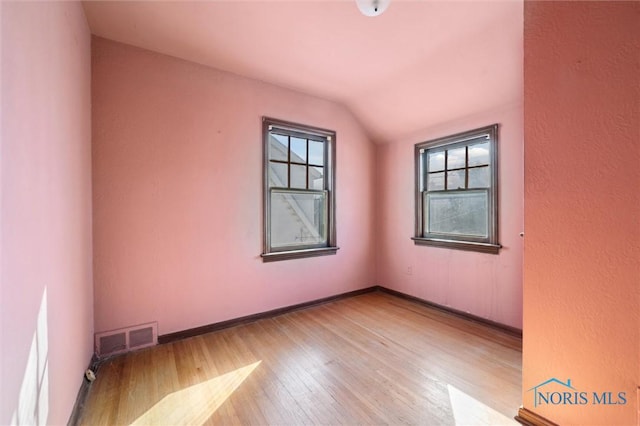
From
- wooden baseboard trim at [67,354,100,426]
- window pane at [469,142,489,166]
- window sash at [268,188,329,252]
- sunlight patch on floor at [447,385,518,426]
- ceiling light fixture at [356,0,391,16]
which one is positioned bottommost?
sunlight patch on floor at [447,385,518,426]

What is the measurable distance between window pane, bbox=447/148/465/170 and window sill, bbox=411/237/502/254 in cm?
87

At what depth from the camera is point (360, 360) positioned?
214 cm

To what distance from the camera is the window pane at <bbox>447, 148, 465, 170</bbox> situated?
3.10 meters

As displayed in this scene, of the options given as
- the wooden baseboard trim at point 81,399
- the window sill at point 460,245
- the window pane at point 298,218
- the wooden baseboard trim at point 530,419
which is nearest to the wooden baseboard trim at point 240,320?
the wooden baseboard trim at point 81,399

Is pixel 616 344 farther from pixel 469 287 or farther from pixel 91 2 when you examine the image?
pixel 91 2

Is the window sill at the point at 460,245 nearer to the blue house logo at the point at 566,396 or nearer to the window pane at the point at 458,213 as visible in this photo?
the window pane at the point at 458,213

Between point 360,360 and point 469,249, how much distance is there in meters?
1.71

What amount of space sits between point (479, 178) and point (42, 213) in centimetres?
340

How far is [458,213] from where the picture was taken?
315 centimetres

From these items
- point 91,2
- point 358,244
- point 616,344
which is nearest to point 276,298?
point 358,244

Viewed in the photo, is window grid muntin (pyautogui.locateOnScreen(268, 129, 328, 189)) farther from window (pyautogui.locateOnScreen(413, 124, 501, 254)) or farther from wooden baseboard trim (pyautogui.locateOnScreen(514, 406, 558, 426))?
wooden baseboard trim (pyautogui.locateOnScreen(514, 406, 558, 426))

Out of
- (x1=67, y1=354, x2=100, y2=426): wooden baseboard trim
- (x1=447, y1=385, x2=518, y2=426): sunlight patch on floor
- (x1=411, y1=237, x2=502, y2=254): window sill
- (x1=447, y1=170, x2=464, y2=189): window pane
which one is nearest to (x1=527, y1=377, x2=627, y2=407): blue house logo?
(x1=447, y1=385, x2=518, y2=426): sunlight patch on floor

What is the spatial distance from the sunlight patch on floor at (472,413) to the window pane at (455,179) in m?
2.13

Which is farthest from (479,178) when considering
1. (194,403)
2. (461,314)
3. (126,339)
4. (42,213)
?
(126,339)
